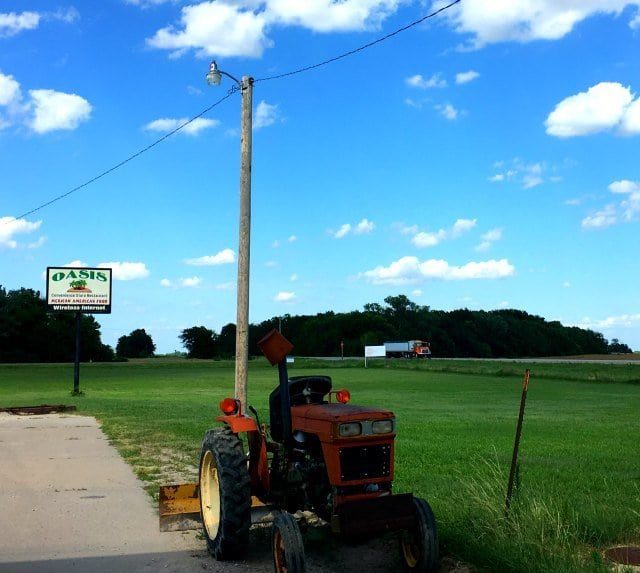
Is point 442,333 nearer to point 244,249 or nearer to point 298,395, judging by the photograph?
point 244,249

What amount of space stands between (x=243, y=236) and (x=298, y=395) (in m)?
Result: 8.57

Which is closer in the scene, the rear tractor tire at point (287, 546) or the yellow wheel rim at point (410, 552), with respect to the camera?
the rear tractor tire at point (287, 546)

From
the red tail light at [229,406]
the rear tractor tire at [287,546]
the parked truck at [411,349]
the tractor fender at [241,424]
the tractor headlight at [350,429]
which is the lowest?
the rear tractor tire at [287,546]

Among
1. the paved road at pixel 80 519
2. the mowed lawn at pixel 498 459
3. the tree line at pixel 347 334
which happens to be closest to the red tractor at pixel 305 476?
the paved road at pixel 80 519

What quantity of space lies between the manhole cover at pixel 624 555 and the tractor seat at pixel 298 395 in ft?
8.55

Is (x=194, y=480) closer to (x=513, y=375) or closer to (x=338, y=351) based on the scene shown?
(x=513, y=375)

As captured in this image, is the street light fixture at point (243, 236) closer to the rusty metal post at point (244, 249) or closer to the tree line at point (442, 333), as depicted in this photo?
the rusty metal post at point (244, 249)

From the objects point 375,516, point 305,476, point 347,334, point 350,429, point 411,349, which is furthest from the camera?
point 347,334

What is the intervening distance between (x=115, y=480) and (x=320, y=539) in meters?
4.68

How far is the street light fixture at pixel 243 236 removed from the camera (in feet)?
46.8

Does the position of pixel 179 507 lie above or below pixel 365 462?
below

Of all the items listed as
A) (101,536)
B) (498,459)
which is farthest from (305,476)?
(498,459)

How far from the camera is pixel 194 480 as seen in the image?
33.0ft

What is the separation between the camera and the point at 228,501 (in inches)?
238
